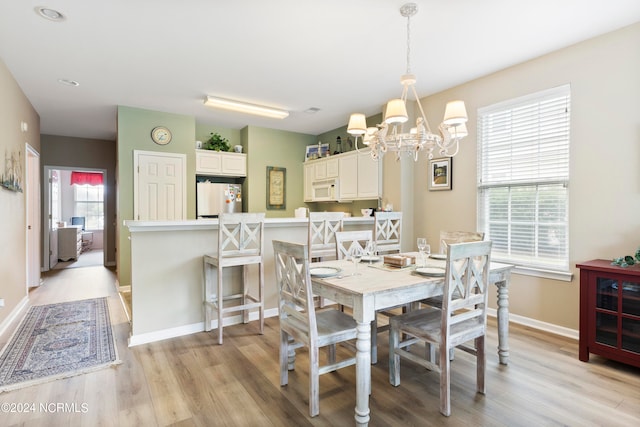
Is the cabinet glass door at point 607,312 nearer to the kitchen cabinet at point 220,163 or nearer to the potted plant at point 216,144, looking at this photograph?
the kitchen cabinet at point 220,163

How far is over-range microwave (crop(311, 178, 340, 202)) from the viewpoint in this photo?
5602 mm

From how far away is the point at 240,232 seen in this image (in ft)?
9.96

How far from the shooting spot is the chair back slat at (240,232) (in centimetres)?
294

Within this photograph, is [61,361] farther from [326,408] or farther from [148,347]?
[326,408]

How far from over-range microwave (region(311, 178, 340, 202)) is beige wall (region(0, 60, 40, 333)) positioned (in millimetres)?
4087

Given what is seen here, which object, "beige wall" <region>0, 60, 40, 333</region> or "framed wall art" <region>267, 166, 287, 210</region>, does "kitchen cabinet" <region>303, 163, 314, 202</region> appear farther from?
"beige wall" <region>0, 60, 40, 333</region>

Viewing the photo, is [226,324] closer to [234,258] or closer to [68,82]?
[234,258]

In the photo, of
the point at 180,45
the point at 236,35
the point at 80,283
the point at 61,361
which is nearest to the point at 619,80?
the point at 236,35

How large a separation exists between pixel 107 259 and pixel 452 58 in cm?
759

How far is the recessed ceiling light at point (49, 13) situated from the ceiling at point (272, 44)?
0.15 feet

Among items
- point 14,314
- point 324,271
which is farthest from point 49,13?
point 14,314

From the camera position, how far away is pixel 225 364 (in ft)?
8.34

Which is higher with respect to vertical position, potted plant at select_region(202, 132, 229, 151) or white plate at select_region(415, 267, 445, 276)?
potted plant at select_region(202, 132, 229, 151)

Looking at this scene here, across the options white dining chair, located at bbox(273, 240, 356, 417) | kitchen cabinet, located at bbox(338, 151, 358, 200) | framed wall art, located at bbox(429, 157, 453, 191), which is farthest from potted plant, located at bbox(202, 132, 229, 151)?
white dining chair, located at bbox(273, 240, 356, 417)
